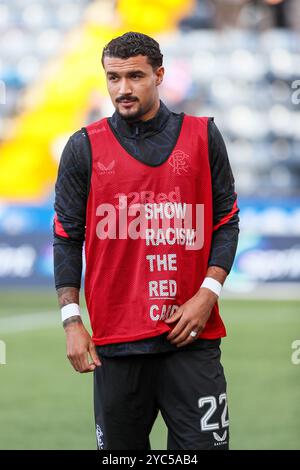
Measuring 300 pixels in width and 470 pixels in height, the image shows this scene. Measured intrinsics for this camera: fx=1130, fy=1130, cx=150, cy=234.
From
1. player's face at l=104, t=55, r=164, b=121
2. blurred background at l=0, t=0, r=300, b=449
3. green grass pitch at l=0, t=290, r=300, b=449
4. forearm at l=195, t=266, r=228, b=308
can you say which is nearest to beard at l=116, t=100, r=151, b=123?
player's face at l=104, t=55, r=164, b=121

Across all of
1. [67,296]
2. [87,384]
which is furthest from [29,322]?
[67,296]

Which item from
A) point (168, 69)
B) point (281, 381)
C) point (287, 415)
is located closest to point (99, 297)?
point (287, 415)

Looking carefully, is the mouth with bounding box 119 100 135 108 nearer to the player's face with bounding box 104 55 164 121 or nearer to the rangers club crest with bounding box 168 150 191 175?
the player's face with bounding box 104 55 164 121

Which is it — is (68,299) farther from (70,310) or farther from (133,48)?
(133,48)

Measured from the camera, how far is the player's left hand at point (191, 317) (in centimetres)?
411

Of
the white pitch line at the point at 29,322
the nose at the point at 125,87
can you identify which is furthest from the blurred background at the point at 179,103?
the nose at the point at 125,87

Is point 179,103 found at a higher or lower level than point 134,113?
higher

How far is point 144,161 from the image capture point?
13.7 ft

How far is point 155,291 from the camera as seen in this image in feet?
13.7

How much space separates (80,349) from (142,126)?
862 mm

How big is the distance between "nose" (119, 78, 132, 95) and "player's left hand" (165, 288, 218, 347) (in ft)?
2.55

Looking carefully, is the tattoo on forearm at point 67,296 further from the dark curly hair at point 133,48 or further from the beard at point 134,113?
the dark curly hair at point 133,48
